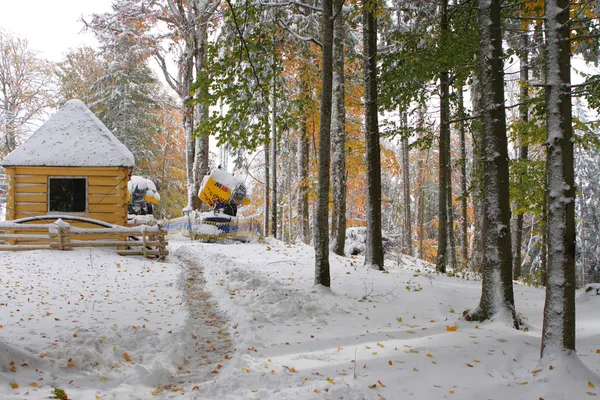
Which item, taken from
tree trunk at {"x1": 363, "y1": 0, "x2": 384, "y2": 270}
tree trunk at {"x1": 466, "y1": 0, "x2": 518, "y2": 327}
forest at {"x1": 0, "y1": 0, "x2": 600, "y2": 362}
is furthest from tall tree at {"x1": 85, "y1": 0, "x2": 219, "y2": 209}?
tree trunk at {"x1": 466, "y1": 0, "x2": 518, "y2": 327}

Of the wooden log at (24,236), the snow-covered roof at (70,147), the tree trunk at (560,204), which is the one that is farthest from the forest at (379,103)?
the wooden log at (24,236)

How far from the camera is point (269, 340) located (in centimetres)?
530

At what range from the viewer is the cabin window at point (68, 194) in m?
12.9

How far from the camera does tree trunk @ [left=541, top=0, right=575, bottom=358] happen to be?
3.90 m

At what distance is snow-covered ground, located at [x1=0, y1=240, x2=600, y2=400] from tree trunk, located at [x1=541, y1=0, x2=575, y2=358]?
0.34 meters

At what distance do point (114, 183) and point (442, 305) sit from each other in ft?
36.0

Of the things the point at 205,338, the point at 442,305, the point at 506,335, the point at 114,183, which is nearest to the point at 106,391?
the point at 205,338

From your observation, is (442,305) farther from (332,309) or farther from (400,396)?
(400,396)

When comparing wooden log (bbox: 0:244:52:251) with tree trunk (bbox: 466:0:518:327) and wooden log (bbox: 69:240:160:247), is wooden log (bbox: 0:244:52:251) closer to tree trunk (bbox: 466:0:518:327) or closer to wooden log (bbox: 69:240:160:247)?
wooden log (bbox: 69:240:160:247)

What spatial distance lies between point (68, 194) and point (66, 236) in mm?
2070

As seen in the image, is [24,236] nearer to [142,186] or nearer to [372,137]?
[372,137]

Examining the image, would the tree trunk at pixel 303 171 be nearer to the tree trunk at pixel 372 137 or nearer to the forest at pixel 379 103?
the forest at pixel 379 103

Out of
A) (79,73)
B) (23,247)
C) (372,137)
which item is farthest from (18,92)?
(372,137)

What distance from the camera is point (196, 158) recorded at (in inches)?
747
